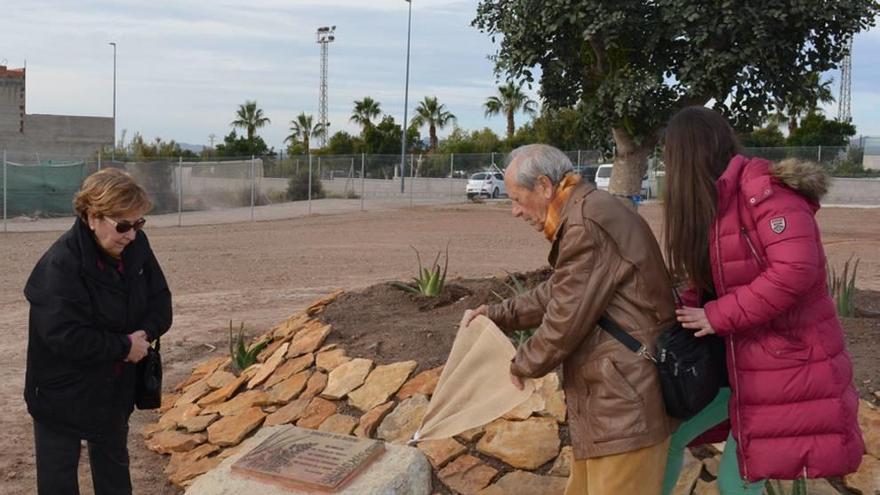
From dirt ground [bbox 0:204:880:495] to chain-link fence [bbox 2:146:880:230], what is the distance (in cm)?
321

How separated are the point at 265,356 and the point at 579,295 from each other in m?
4.00

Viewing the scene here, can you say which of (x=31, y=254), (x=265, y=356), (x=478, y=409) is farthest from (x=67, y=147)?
(x=478, y=409)

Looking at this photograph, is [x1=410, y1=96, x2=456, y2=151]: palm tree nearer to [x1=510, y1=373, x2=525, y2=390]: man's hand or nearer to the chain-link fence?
the chain-link fence

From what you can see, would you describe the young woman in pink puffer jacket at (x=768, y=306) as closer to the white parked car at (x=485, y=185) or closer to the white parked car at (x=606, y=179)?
the white parked car at (x=606, y=179)

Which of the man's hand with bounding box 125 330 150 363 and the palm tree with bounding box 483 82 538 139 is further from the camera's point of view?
the palm tree with bounding box 483 82 538 139

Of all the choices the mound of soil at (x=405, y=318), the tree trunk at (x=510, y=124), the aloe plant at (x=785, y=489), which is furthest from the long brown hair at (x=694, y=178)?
the tree trunk at (x=510, y=124)

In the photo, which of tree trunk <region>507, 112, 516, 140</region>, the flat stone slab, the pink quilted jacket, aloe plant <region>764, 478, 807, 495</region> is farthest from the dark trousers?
tree trunk <region>507, 112, 516, 140</region>

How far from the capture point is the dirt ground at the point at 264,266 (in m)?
6.05

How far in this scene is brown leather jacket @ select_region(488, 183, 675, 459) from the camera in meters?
2.88

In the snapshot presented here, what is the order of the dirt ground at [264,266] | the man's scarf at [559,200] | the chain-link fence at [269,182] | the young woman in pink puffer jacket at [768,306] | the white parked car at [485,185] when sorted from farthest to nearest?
the white parked car at [485,185]
the chain-link fence at [269,182]
the dirt ground at [264,266]
the man's scarf at [559,200]
the young woman in pink puffer jacket at [768,306]

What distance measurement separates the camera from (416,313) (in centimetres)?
643

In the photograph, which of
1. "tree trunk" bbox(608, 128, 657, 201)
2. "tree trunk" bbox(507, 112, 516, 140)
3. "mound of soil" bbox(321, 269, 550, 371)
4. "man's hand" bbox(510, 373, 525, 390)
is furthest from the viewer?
"tree trunk" bbox(507, 112, 516, 140)

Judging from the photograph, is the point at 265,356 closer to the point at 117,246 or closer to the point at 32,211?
the point at 117,246

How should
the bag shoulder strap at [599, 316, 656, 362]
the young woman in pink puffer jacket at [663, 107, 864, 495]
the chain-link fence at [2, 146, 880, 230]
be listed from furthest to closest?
the chain-link fence at [2, 146, 880, 230] < the bag shoulder strap at [599, 316, 656, 362] < the young woman in pink puffer jacket at [663, 107, 864, 495]
